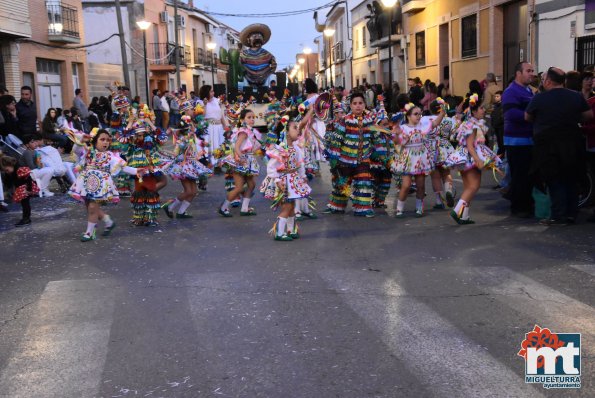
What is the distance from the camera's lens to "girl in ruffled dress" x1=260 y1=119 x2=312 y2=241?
8539 mm

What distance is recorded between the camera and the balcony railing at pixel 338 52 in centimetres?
5540

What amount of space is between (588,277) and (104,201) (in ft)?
19.0

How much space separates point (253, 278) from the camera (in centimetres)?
674

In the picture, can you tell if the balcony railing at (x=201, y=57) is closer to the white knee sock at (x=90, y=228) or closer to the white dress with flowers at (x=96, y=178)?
the white dress with flowers at (x=96, y=178)

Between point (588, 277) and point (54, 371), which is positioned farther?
point (588, 277)

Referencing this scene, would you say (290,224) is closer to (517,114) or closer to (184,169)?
(184,169)

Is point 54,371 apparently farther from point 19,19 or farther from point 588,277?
point 19,19

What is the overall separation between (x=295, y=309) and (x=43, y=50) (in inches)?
1063

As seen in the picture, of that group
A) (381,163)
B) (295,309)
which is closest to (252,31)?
(381,163)

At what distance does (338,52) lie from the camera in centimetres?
5684

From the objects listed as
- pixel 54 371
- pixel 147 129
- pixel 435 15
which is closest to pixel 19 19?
pixel 435 15

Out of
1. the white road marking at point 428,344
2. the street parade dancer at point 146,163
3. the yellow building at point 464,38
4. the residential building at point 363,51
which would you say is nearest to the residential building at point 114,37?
the residential building at point 363,51

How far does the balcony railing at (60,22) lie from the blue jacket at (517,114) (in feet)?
81.9

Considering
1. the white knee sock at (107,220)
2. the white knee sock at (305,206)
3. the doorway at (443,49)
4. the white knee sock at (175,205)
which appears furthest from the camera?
the doorway at (443,49)
